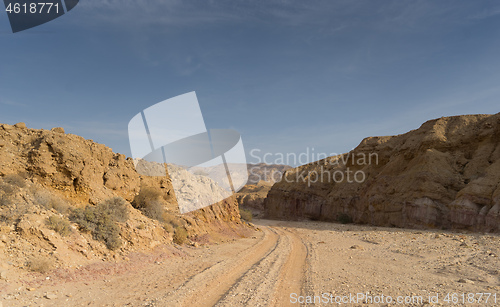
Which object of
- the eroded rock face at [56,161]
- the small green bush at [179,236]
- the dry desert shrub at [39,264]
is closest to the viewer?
the dry desert shrub at [39,264]

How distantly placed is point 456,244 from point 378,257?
5.94m

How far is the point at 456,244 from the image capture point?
14.6 m

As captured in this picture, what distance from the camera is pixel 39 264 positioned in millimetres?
6367

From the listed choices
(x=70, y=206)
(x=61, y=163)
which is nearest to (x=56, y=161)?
(x=61, y=163)

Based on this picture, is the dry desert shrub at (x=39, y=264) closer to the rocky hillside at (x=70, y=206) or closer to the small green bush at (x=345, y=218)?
the rocky hillside at (x=70, y=206)

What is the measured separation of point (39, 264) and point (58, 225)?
1.58 meters

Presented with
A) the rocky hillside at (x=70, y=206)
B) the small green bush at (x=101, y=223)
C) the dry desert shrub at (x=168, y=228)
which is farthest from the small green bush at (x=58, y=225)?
the dry desert shrub at (x=168, y=228)

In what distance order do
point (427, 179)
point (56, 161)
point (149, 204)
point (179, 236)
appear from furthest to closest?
point (427, 179) → point (149, 204) → point (179, 236) → point (56, 161)

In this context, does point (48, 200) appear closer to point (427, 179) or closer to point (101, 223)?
point (101, 223)

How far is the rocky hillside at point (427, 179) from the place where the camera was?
21.6m

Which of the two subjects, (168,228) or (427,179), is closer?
(168,228)

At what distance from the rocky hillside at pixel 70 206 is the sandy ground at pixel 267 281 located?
30.4 inches

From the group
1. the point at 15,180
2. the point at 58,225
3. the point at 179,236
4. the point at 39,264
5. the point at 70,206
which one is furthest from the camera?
the point at 179,236

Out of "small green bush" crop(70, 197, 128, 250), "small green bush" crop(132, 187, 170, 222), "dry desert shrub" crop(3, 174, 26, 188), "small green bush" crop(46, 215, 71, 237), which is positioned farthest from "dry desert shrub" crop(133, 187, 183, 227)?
"dry desert shrub" crop(3, 174, 26, 188)
